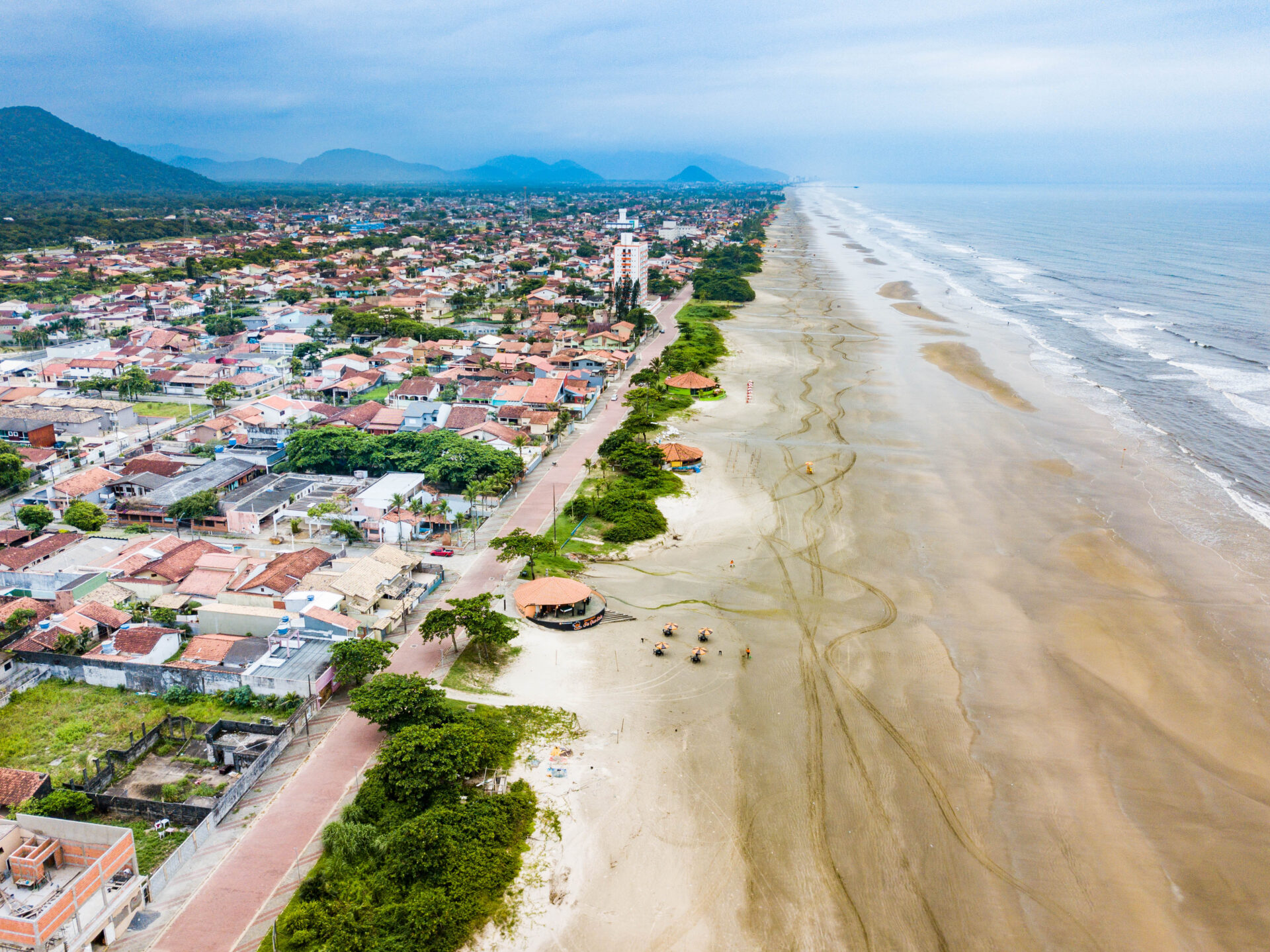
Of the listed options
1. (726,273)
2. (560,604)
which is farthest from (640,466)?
(726,273)

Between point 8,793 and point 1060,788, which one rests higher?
point 8,793

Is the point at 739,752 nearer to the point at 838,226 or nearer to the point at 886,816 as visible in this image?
the point at 886,816

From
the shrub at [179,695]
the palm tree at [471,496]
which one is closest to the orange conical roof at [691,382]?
the palm tree at [471,496]

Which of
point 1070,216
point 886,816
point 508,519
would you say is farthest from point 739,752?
point 1070,216

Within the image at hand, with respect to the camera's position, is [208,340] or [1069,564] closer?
[1069,564]

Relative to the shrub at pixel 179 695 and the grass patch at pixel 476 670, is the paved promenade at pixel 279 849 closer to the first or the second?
the grass patch at pixel 476 670
